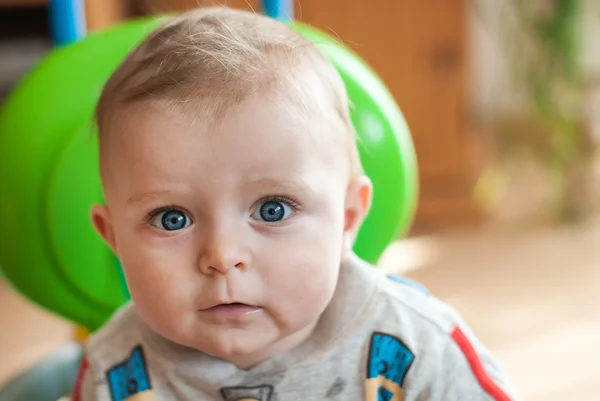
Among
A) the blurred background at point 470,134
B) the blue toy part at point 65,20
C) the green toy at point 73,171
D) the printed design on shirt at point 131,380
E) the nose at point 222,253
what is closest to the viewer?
the nose at point 222,253

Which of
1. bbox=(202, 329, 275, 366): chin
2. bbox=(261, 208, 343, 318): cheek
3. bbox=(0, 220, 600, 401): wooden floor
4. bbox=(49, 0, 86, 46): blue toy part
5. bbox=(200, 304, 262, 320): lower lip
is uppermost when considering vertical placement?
bbox=(49, 0, 86, 46): blue toy part

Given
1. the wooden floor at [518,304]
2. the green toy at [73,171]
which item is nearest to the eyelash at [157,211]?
the green toy at [73,171]

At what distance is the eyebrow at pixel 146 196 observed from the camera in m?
0.56

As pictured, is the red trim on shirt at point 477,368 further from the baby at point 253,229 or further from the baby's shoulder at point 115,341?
the baby's shoulder at point 115,341

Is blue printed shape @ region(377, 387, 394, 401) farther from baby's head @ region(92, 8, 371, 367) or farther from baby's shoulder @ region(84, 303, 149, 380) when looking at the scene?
baby's shoulder @ region(84, 303, 149, 380)

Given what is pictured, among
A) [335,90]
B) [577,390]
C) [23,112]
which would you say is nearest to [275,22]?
[335,90]

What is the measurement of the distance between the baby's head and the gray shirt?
0.04 m

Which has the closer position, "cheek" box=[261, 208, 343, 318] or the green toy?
"cheek" box=[261, 208, 343, 318]

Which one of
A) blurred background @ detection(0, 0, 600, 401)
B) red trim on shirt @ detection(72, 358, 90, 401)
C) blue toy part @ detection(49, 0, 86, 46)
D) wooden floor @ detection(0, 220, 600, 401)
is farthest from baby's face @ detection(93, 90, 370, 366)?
blurred background @ detection(0, 0, 600, 401)

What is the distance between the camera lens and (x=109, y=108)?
0.59m

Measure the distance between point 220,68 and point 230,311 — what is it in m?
0.15

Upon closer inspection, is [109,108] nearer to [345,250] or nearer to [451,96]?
[345,250]

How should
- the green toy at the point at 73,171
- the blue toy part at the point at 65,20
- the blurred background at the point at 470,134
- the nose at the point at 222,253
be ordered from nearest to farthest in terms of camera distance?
the nose at the point at 222,253, the green toy at the point at 73,171, the blue toy part at the point at 65,20, the blurred background at the point at 470,134

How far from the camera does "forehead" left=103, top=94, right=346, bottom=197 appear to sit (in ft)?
1.78
